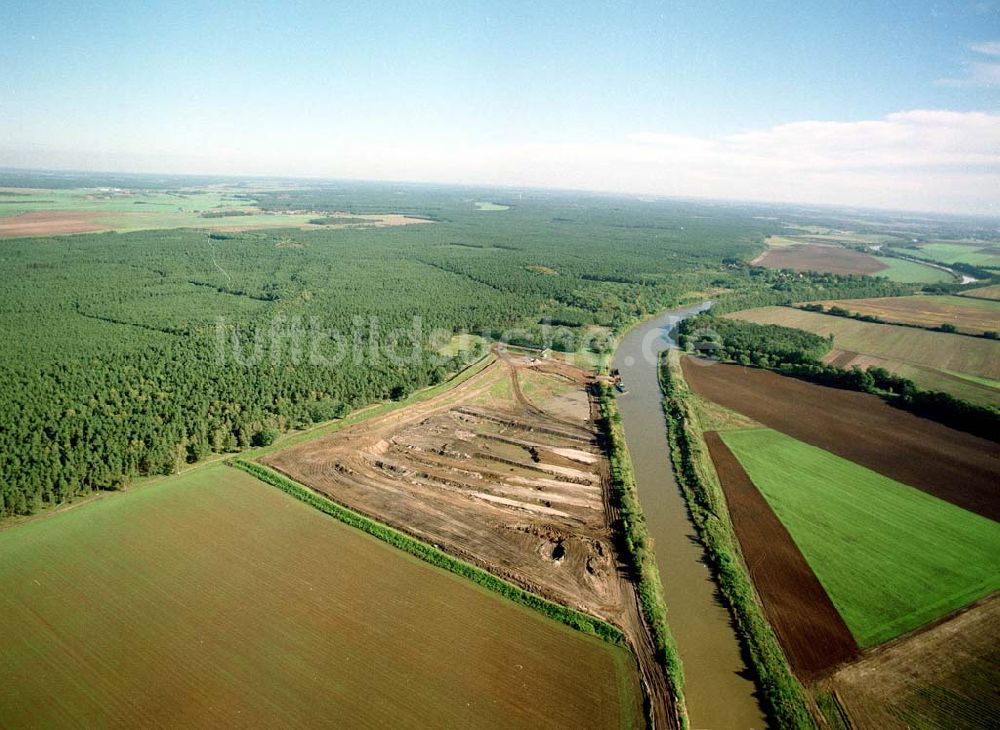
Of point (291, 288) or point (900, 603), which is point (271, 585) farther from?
point (291, 288)

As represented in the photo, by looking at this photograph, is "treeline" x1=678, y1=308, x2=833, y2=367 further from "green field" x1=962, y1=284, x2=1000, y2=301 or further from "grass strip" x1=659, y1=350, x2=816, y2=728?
"green field" x1=962, y1=284, x2=1000, y2=301

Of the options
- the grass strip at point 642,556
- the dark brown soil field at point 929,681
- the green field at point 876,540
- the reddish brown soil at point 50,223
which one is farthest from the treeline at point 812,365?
the reddish brown soil at point 50,223

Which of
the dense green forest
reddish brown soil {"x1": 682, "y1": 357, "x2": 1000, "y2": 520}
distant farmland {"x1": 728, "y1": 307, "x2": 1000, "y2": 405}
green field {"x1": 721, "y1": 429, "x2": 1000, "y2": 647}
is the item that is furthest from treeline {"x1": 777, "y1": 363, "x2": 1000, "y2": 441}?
the dense green forest

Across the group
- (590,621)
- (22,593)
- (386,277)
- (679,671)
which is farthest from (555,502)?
(386,277)

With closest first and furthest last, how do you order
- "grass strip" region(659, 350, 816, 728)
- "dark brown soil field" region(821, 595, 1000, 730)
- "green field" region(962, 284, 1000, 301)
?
1. "dark brown soil field" region(821, 595, 1000, 730)
2. "grass strip" region(659, 350, 816, 728)
3. "green field" region(962, 284, 1000, 301)

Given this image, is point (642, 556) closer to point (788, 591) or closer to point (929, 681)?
point (788, 591)

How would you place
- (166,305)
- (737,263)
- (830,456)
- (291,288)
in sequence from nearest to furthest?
(830,456)
(166,305)
(291,288)
(737,263)

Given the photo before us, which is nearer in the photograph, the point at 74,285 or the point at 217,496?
the point at 217,496
